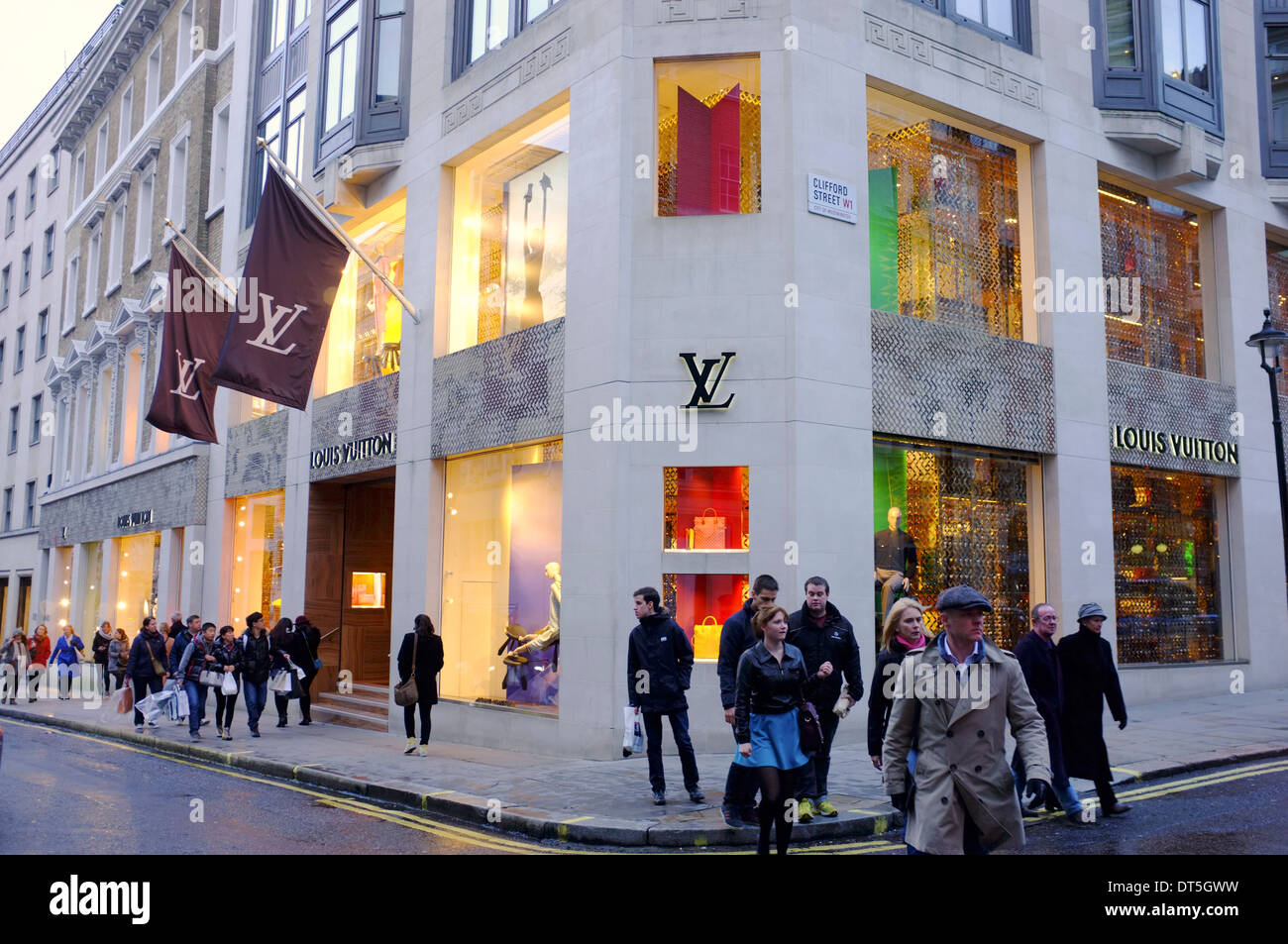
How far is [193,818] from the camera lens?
366 inches

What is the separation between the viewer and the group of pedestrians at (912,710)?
4.73 m

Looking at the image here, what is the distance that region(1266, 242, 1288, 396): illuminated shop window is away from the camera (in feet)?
65.1

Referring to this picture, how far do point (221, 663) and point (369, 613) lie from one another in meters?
5.65

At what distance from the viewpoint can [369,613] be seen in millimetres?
21688

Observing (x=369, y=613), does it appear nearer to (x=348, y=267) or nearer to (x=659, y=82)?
(x=348, y=267)

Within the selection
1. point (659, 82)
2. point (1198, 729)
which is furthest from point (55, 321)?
point (1198, 729)

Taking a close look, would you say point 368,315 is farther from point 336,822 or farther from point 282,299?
point 336,822

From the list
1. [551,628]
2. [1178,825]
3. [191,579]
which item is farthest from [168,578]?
[1178,825]

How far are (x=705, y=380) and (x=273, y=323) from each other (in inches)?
272

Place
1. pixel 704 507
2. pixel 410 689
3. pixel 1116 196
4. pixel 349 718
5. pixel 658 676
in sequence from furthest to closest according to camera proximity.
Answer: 1. pixel 349 718
2. pixel 1116 196
3. pixel 410 689
4. pixel 704 507
5. pixel 658 676

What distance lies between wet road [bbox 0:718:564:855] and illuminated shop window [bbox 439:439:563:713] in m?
3.73

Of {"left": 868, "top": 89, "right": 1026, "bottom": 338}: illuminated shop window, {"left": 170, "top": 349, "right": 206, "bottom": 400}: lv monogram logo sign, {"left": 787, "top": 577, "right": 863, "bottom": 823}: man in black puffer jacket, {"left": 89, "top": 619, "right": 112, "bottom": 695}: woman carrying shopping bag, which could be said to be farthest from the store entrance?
{"left": 787, "top": 577, "right": 863, "bottom": 823}: man in black puffer jacket

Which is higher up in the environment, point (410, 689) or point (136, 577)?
point (136, 577)
